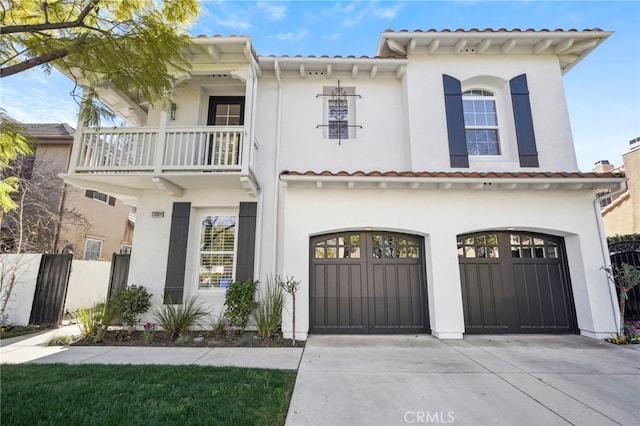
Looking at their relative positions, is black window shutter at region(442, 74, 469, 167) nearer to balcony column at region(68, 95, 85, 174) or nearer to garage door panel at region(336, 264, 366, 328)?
garage door panel at region(336, 264, 366, 328)

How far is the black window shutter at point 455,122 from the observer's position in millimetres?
7223

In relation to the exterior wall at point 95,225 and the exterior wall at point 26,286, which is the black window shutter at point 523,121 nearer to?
the exterior wall at point 26,286

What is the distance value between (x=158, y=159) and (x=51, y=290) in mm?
4714

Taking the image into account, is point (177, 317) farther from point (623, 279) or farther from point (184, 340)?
point (623, 279)

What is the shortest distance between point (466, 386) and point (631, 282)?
499 centimetres

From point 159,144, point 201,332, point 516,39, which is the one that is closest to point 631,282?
point 516,39

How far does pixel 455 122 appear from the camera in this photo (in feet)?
24.2

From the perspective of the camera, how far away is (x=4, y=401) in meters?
3.02

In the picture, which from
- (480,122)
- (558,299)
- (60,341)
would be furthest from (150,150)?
(558,299)

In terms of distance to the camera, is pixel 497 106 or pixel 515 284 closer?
pixel 515 284

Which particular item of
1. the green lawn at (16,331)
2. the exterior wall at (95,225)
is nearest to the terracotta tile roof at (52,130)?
the exterior wall at (95,225)

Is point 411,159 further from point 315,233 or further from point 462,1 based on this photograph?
A: point 462,1

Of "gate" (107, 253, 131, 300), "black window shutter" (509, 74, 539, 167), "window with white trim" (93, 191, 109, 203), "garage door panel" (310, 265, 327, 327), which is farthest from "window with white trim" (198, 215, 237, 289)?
"window with white trim" (93, 191, 109, 203)

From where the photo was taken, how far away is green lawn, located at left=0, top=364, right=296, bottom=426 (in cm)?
277
